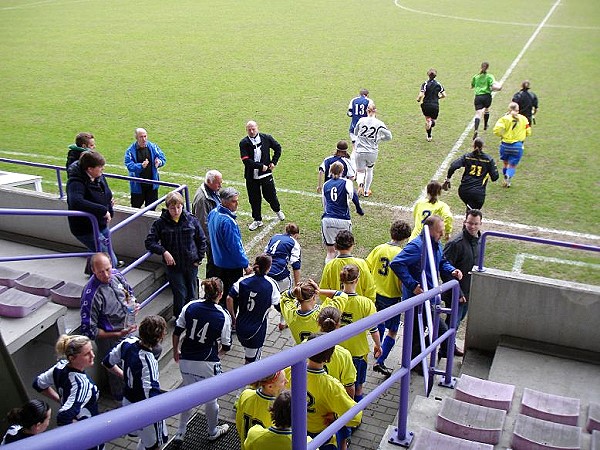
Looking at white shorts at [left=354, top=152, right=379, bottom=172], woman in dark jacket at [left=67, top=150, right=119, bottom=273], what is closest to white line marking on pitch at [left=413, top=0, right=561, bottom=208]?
white shorts at [left=354, top=152, right=379, bottom=172]

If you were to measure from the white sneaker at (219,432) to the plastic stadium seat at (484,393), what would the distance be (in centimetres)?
205

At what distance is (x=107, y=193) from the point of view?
7.26 meters

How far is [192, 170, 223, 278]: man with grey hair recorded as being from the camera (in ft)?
25.2

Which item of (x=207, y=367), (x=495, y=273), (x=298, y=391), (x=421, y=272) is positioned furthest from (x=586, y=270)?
(x=298, y=391)

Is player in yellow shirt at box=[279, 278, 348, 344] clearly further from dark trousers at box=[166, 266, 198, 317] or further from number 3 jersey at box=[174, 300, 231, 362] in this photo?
dark trousers at box=[166, 266, 198, 317]

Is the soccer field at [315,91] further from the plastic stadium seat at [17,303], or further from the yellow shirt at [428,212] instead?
the plastic stadium seat at [17,303]

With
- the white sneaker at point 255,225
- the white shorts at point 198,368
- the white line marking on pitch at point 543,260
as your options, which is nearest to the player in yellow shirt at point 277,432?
the white shorts at point 198,368

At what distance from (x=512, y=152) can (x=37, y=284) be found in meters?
8.96

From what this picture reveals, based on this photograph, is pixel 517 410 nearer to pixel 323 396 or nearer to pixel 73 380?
pixel 323 396

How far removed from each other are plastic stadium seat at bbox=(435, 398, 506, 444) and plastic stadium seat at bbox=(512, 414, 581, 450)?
14cm

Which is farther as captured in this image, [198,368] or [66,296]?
[66,296]

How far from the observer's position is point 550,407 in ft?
16.6

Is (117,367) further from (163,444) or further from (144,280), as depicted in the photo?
(144,280)

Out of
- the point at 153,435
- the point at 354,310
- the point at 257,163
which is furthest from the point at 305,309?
the point at 257,163
